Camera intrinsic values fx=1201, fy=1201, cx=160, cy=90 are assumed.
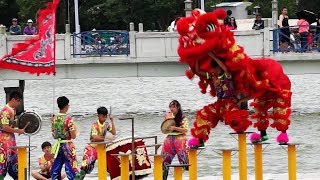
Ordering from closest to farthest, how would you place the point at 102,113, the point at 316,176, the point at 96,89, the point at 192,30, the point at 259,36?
the point at 192,30, the point at 102,113, the point at 316,176, the point at 259,36, the point at 96,89

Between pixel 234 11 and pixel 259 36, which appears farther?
pixel 234 11

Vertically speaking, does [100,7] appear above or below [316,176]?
above

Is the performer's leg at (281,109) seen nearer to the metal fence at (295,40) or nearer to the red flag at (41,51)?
the red flag at (41,51)

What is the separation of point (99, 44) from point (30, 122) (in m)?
15.1

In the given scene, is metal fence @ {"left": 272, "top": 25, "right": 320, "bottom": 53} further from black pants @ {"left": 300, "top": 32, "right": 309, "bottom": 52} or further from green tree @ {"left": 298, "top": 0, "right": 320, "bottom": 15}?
green tree @ {"left": 298, "top": 0, "right": 320, "bottom": 15}

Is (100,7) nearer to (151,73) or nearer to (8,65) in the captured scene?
(151,73)

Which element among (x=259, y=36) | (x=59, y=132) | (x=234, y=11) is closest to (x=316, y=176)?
(x=59, y=132)

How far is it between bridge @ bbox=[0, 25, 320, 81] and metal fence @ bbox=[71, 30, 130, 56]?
38 mm

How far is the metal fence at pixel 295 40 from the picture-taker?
31.9m

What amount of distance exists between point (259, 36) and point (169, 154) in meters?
14.1

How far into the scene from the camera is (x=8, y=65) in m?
20.6

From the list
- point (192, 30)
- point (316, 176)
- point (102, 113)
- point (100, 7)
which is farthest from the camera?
point (100, 7)

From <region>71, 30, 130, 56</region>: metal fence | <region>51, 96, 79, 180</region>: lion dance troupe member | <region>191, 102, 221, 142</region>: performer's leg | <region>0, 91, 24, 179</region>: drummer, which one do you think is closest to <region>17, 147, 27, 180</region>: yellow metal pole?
<region>0, 91, 24, 179</region>: drummer

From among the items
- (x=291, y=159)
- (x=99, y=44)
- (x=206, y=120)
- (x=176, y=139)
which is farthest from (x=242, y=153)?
(x=99, y=44)
